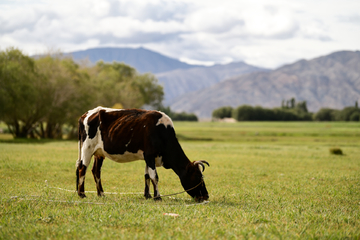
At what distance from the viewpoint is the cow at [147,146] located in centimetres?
1114

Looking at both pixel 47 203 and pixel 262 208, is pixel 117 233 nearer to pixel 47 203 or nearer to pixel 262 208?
pixel 47 203

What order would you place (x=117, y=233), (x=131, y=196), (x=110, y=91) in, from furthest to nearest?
(x=110, y=91), (x=131, y=196), (x=117, y=233)

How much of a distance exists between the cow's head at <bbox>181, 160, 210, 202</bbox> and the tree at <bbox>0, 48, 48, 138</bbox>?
39.5 meters

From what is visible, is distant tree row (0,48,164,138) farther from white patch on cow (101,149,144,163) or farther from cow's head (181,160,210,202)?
cow's head (181,160,210,202)

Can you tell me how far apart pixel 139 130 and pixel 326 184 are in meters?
9.80

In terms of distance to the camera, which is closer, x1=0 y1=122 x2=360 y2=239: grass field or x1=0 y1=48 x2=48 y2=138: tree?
x1=0 y1=122 x2=360 y2=239: grass field

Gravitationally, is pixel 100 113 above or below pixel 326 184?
above

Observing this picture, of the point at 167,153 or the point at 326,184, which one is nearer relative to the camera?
the point at 167,153

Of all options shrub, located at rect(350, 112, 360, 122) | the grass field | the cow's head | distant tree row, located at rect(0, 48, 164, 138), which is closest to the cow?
the cow's head

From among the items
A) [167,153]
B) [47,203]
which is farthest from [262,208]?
[47,203]

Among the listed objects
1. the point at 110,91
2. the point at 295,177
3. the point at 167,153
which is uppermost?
the point at 110,91

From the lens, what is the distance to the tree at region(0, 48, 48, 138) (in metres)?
46.5

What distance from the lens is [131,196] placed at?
1210 cm

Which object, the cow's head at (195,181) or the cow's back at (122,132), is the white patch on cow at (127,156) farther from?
the cow's head at (195,181)
